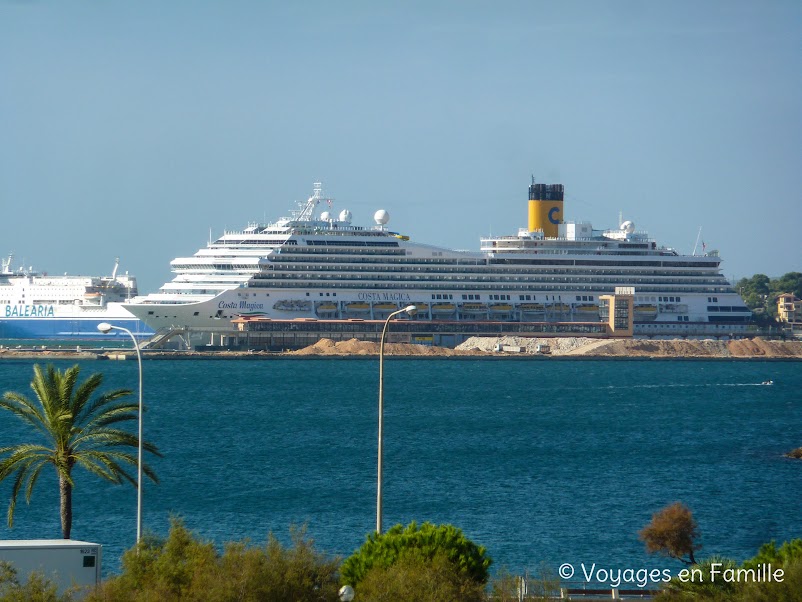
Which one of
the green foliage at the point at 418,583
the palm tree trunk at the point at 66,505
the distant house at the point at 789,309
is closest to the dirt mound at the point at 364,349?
the distant house at the point at 789,309

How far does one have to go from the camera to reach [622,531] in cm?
3130

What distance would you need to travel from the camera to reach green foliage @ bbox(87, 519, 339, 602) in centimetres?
1753

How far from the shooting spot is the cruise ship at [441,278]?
10050cm

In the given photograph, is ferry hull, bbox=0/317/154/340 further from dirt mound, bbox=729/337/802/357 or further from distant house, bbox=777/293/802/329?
distant house, bbox=777/293/802/329

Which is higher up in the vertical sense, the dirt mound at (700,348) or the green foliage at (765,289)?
the green foliage at (765,289)

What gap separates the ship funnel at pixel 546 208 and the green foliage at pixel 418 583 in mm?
94249

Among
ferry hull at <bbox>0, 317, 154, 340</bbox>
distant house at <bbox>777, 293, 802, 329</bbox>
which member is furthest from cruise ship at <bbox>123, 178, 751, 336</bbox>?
distant house at <bbox>777, 293, 802, 329</bbox>

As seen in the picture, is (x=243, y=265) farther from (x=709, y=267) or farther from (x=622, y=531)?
(x=622, y=531)

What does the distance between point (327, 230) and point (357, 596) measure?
3410 inches

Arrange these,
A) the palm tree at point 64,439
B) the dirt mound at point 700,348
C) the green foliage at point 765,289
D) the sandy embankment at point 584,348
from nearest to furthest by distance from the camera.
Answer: the palm tree at point 64,439
the sandy embankment at point 584,348
the dirt mound at point 700,348
the green foliage at point 765,289

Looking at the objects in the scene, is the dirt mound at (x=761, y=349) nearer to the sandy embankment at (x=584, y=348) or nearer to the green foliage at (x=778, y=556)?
the sandy embankment at (x=584, y=348)

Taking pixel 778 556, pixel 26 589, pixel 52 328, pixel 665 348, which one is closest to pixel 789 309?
pixel 665 348

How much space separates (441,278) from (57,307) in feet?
122

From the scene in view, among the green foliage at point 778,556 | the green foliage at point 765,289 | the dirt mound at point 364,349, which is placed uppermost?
the green foliage at point 765,289
